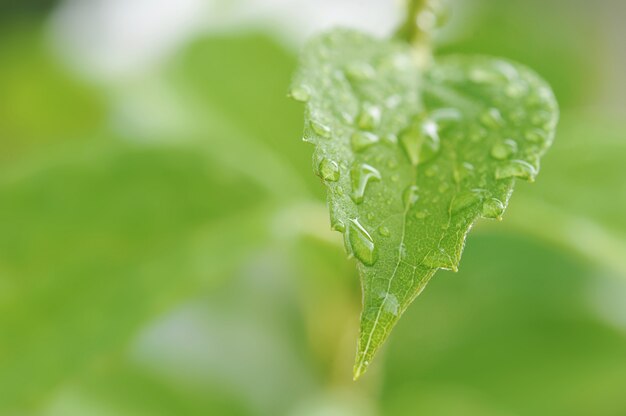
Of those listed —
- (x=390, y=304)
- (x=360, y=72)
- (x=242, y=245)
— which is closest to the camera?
(x=390, y=304)

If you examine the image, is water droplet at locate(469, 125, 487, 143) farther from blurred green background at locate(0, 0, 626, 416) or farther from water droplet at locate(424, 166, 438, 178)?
blurred green background at locate(0, 0, 626, 416)

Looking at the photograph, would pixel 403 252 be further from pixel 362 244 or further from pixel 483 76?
pixel 483 76

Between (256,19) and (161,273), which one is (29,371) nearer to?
(161,273)

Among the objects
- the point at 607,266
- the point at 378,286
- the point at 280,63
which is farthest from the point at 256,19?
the point at 378,286

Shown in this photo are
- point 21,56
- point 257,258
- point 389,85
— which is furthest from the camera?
point 21,56

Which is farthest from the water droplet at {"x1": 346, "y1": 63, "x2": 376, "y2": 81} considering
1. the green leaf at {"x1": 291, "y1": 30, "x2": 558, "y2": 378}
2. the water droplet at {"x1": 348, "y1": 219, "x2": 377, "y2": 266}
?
the water droplet at {"x1": 348, "y1": 219, "x2": 377, "y2": 266}

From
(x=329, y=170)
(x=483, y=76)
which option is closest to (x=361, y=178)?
(x=329, y=170)

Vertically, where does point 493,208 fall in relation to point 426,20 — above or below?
below
